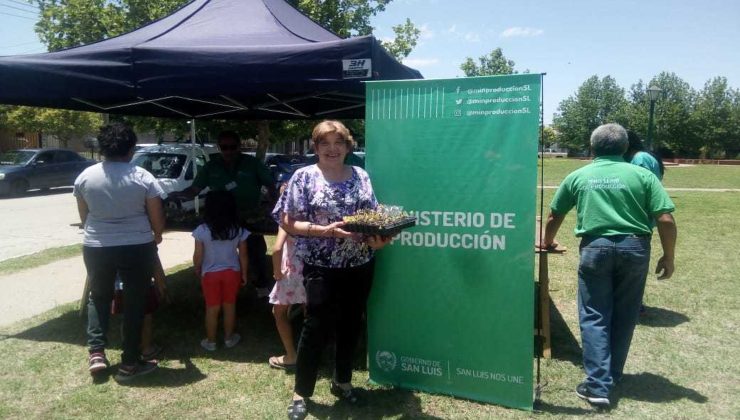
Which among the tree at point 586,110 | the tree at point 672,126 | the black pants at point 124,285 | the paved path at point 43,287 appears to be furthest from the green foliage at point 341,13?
the tree at point 586,110

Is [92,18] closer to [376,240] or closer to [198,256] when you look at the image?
[198,256]

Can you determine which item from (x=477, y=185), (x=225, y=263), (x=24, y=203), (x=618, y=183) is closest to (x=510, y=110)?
(x=477, y=185)

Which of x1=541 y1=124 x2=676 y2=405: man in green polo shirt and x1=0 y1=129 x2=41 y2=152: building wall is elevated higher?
x1=0 y1=129 x2=41 y2=152: building wall

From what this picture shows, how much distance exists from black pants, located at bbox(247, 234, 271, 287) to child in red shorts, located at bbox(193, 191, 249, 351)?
2.98 ft

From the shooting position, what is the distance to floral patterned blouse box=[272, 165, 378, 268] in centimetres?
306

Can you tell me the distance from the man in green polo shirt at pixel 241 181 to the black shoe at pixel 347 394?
74.1 inches

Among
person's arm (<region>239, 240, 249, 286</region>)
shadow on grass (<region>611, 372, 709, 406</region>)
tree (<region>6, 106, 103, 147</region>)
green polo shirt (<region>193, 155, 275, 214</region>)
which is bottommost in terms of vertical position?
shadow on grass (<region>611, 372, 709, 406</region>)

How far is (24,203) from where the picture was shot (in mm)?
15414

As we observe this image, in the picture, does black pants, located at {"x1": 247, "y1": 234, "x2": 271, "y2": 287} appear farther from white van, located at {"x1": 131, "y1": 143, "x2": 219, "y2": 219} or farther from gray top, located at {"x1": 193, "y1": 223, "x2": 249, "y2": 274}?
white van, located at {"x1": 131, "y1": 143, "x2": 219, "y2": 219}

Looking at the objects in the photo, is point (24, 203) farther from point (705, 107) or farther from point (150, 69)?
point (705, 107)

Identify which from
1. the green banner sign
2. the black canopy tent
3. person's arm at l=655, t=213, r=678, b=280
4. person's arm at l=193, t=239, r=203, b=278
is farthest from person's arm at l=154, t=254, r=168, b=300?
person's arm at l=655, t=213, r=678, b=280

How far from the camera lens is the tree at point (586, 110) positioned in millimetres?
80188

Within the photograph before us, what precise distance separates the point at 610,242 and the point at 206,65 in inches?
123

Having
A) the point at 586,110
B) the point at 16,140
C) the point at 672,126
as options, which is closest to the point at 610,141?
the point at 16,140
